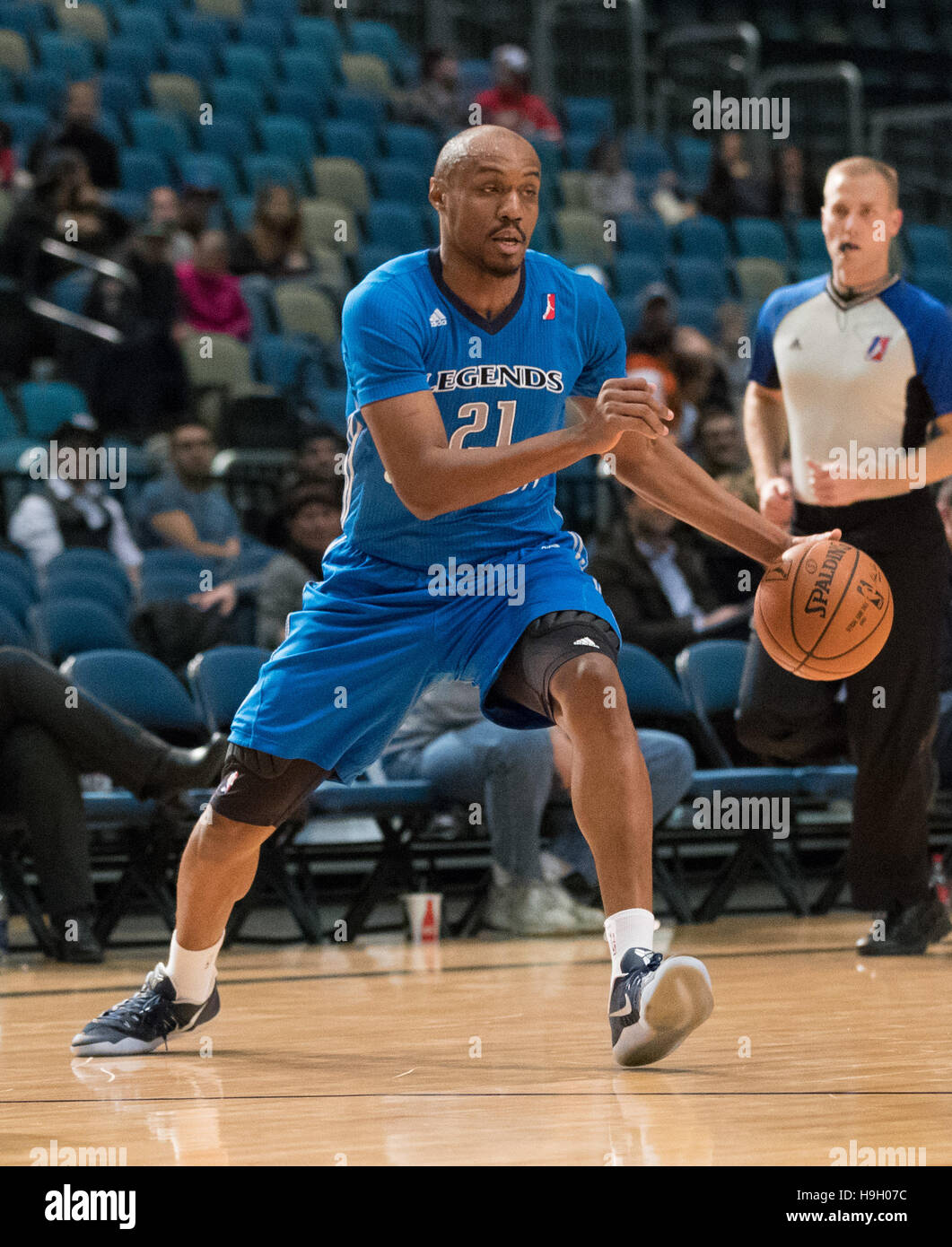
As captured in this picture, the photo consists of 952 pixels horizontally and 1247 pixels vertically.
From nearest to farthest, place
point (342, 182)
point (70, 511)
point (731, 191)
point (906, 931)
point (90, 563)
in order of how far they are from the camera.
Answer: point (906, 931) < point (90, 563) < point (70, 511) < point (342, 182) < point (731, 191)

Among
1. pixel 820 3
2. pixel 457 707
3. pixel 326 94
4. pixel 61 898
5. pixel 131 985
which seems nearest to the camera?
pixel 131 985

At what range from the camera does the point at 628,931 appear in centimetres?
338

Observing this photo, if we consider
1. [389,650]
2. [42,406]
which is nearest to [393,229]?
[42,406]

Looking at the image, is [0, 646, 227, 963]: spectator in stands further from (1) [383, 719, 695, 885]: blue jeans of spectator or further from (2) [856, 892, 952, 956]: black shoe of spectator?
(2) [856, 892, 952, 956]: black shoe of spectator

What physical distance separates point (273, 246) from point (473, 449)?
811 cm

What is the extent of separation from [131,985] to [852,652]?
2.40 m

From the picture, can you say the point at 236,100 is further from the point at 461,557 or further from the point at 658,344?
the point at 461,557

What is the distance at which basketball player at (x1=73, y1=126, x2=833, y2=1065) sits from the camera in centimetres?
345

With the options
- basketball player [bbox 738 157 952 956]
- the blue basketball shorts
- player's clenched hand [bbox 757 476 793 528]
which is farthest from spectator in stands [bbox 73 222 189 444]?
the blue basketball shorts

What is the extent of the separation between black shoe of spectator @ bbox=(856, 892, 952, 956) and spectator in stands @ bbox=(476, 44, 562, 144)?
9109 millimetres
